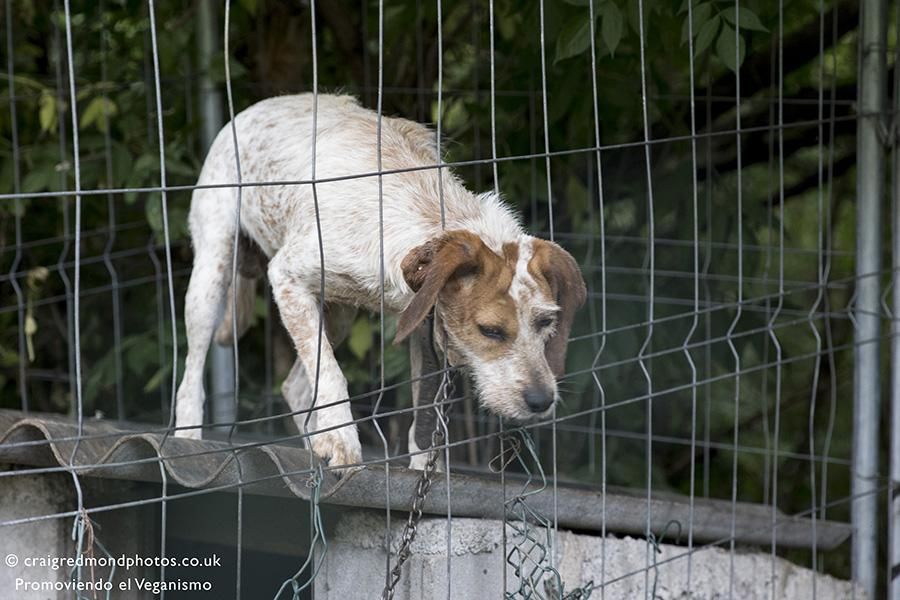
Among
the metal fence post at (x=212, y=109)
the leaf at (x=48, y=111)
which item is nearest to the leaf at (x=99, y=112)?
the leaf at (x=48, y=111)

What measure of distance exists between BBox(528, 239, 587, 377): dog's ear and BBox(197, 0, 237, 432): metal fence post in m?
2.26

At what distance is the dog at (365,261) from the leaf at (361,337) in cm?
97

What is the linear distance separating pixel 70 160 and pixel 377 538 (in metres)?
2.80

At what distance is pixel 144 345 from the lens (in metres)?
5.80

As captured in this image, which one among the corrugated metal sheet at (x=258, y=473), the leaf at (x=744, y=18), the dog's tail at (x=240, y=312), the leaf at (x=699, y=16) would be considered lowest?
the corrugated metal sheet at (x=258, y=473)

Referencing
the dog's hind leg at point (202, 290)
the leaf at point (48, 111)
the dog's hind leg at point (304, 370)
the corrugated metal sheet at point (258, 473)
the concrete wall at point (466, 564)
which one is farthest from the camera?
the leaf at point (48, 111)

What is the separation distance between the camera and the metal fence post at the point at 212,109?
18.2 feet

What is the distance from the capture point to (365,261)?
12.4 feet

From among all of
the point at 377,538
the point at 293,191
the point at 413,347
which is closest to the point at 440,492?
the point at 377,538

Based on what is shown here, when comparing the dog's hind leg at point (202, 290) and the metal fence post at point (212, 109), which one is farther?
the metal fence post at point (212, 109)

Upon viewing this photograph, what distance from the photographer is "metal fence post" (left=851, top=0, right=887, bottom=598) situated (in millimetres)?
4543

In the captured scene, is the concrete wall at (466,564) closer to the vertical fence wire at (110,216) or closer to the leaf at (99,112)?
the vertical fence wire at (110,216)

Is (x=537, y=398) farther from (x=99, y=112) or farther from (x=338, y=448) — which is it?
(x=99, y=112)

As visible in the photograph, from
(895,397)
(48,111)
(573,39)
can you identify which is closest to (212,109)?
(48,111)
